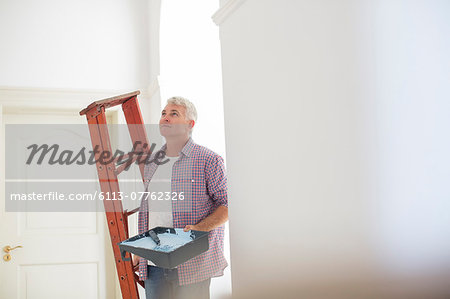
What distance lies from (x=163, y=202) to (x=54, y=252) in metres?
1.66

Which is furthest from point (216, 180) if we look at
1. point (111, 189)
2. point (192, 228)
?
point (111, 189)

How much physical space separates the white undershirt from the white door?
1.43 m

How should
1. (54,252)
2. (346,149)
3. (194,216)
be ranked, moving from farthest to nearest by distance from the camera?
(54,252), (194,216), (346,149)

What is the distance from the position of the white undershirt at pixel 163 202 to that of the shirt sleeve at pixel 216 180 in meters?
0.18

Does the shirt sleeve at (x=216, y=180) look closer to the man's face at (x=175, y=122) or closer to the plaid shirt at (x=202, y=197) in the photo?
the plaid shirt at (x=202, y=197)

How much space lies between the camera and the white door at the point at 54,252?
2.83m

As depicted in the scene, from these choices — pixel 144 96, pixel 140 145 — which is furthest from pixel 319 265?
pixel 144 96

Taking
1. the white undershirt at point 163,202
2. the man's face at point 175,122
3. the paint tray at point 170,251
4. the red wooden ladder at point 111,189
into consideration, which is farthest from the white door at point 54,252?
the paint tray at point 170,251

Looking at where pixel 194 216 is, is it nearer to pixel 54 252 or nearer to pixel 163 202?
pixel 163 202

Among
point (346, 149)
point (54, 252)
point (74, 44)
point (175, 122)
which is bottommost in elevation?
point (54, 252)

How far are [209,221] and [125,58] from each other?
2000mm

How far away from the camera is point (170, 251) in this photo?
129cm

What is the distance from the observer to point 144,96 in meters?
3.13

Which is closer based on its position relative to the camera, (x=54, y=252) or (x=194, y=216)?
(x=194, y=216)
